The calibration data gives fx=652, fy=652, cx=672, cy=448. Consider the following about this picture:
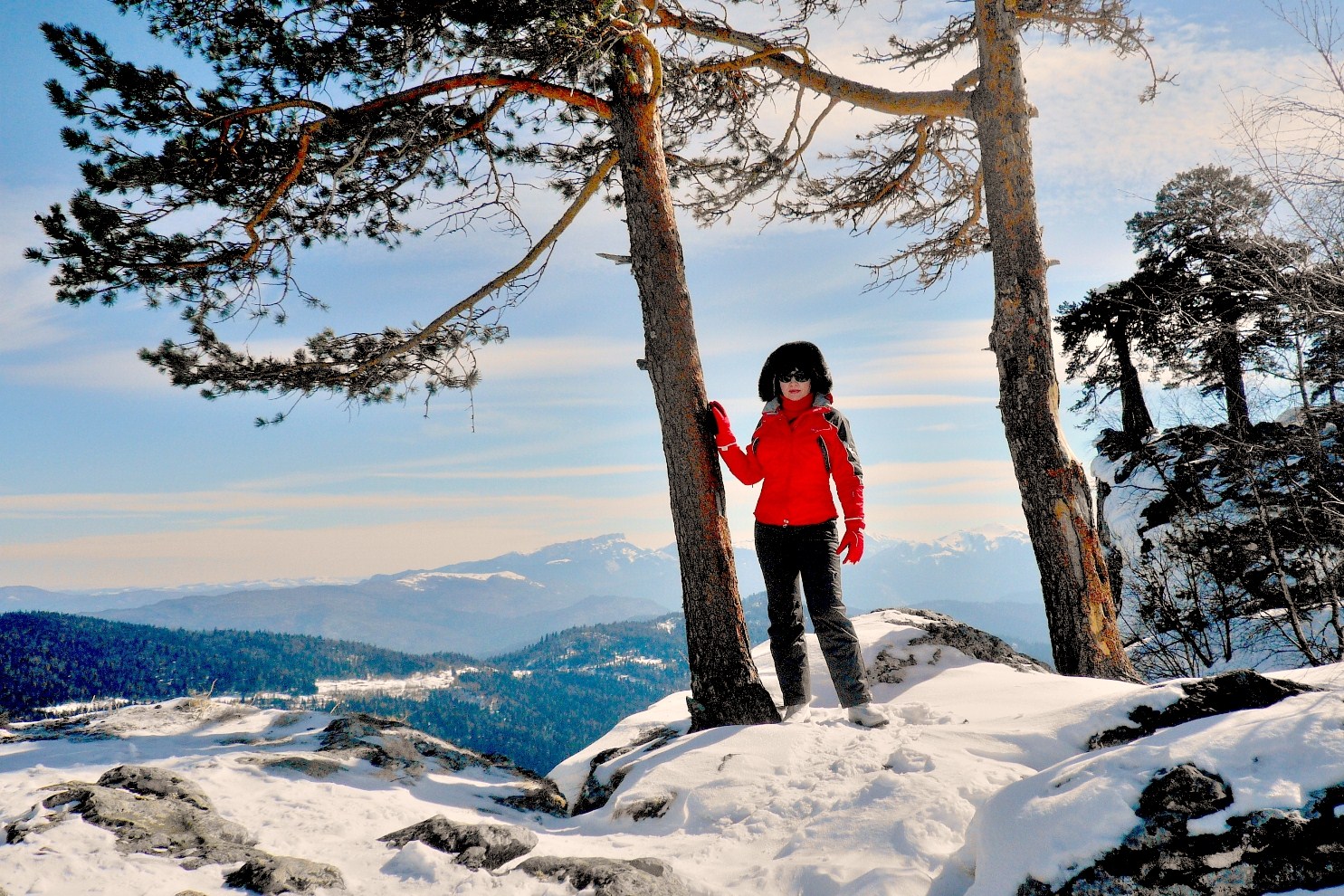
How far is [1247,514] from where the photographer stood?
1184 centimetres

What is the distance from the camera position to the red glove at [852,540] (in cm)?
422

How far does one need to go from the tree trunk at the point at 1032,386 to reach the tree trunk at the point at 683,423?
112 inches

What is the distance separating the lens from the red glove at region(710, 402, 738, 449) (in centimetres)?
449

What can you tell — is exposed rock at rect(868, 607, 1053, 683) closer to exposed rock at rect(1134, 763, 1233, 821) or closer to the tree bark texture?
exposed rock at rect(1134, 763, 1233, 821)

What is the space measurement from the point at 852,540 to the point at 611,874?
2.66m

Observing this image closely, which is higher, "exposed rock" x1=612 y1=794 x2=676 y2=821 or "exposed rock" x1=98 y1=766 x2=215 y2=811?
"exposed rock" x1=98 y1=766 x2=215 y2=811

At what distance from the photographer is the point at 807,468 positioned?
4.29 m

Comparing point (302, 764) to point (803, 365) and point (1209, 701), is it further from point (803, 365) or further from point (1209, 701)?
point (1209, 701)

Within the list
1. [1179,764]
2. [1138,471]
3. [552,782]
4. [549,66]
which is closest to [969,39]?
[549,66]

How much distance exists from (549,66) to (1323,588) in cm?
1338

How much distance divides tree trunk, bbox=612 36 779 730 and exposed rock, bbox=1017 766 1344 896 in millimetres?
2618

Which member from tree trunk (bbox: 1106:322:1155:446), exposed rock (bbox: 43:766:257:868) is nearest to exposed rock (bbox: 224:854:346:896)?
exposed rock (bbox: 43:766:257:868)

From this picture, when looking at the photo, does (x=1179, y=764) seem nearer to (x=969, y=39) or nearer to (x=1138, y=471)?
(x=969, y=39)

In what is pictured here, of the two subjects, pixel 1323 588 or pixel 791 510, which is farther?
pixel 1323 588
